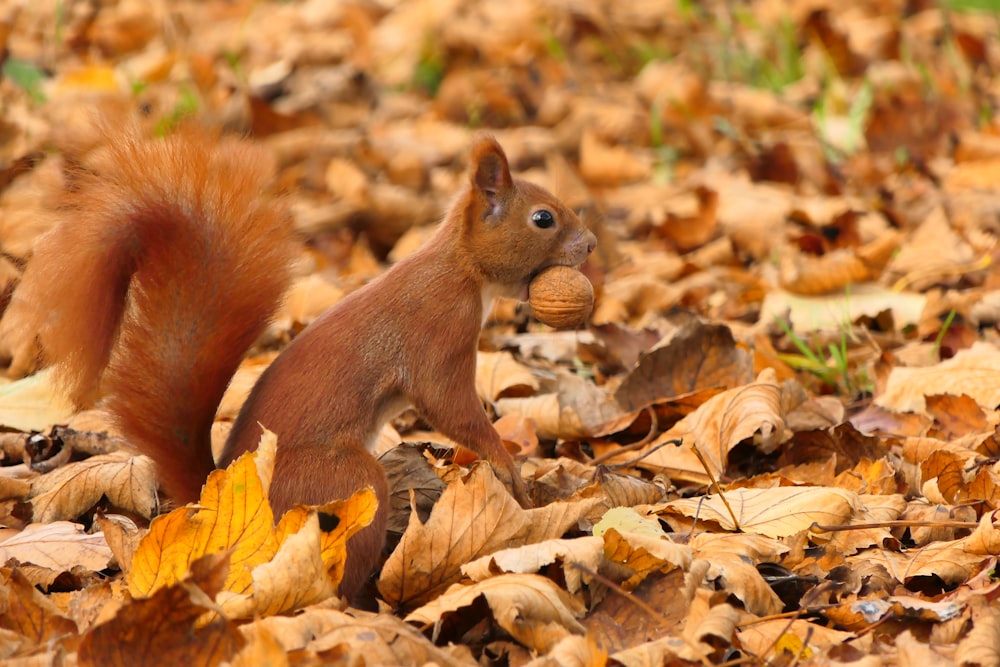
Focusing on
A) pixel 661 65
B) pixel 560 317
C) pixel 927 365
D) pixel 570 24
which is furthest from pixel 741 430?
pixel 570 24

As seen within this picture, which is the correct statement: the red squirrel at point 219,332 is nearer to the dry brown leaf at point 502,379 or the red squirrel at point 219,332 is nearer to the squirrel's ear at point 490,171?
the squirrel's ear at point 490,171

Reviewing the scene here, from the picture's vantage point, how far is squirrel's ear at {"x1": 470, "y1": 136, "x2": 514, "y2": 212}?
7.41 ft

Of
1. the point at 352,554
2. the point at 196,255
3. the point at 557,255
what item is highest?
the point at 196,255

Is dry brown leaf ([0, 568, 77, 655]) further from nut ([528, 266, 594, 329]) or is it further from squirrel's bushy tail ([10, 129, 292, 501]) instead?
nut ([528, 266, 594, 329])

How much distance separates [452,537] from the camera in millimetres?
1916

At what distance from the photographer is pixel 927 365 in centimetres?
298

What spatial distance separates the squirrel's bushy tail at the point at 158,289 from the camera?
186cm

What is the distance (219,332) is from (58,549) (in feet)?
1.53

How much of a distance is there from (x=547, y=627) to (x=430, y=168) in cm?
336

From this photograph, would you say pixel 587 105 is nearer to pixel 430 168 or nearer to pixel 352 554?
pixel 430 168

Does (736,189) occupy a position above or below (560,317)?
below

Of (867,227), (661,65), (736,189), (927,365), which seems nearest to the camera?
(927,365)

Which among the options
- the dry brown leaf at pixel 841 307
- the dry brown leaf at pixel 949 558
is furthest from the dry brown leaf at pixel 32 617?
the dry brown leaf at pixel 841 307

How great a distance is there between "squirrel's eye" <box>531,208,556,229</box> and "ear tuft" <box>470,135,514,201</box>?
0.23 ft
